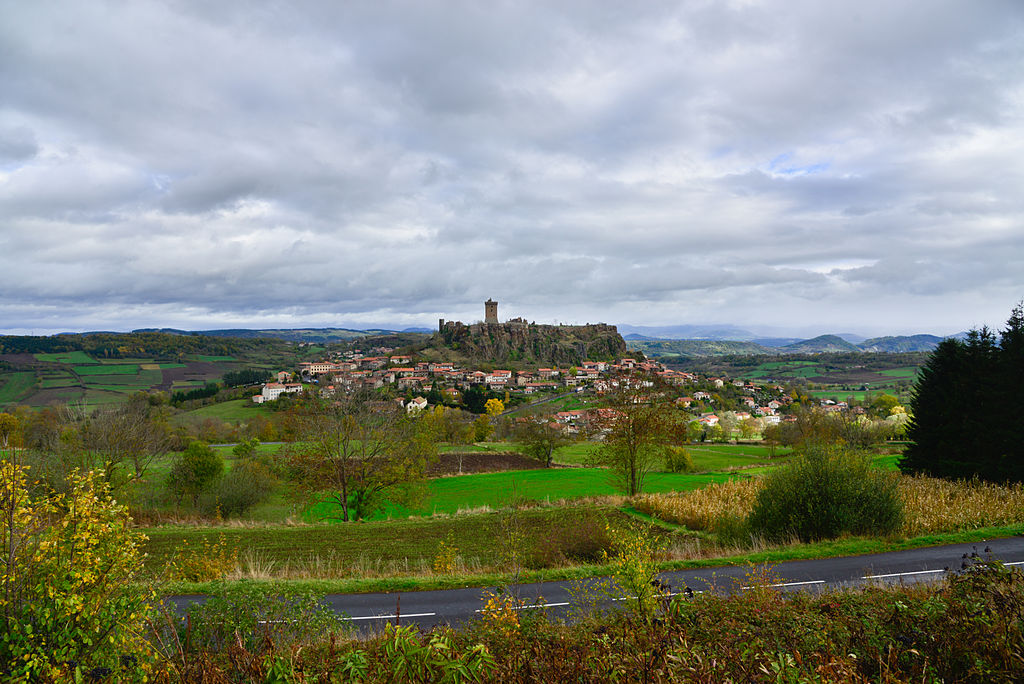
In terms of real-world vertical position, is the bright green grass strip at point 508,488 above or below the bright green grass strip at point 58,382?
below

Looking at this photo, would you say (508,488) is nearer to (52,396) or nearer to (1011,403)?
(1011,403)

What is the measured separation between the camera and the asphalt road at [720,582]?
9.92 meters

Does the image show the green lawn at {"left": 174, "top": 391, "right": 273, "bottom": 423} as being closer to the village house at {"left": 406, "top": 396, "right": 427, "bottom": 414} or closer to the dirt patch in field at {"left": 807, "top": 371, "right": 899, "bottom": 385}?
the village house at {"left": 406, "top": 396, "right": 427, "bottom": 414}

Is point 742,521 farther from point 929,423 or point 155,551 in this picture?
point 155,551

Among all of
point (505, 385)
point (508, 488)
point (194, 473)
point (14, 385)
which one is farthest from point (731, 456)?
point (14, 385)

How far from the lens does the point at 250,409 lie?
83.9m

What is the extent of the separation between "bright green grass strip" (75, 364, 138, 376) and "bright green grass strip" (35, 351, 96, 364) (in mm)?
6365

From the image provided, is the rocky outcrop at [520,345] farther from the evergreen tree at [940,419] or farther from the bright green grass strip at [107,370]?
the evergreen tree at [940,419]

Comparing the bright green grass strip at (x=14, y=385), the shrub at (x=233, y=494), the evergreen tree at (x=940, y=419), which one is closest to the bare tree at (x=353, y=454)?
the shrub at (x=233, y=494)

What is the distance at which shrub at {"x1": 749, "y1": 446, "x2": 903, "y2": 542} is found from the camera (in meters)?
14.0

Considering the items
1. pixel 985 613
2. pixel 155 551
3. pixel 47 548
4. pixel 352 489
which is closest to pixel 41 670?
pixel 47 548

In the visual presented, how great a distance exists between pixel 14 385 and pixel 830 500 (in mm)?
119215

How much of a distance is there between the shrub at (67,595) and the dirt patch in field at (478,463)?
4169cm

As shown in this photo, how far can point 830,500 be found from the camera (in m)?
14.2
